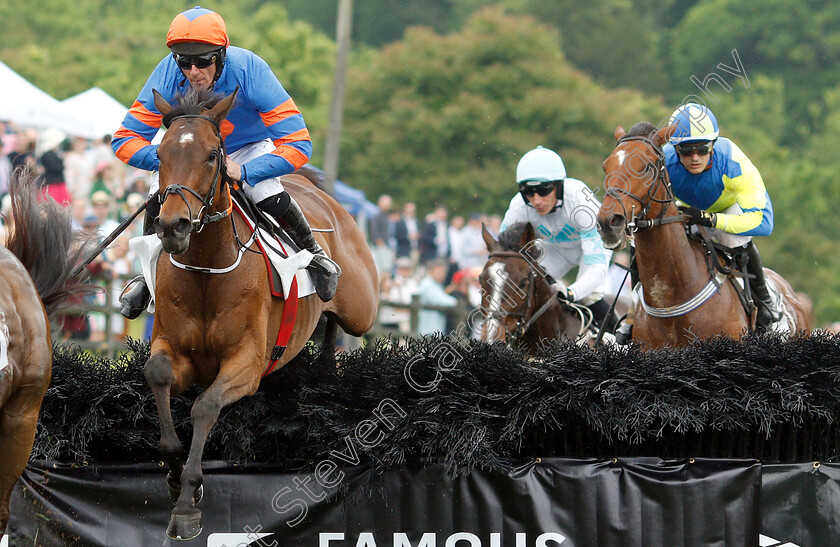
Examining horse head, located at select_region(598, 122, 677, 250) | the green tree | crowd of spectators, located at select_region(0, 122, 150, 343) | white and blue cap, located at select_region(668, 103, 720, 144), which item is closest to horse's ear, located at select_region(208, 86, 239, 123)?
horse head, located at select_region(598, 122, 677, 250)

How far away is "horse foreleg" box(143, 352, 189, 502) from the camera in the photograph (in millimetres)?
4566

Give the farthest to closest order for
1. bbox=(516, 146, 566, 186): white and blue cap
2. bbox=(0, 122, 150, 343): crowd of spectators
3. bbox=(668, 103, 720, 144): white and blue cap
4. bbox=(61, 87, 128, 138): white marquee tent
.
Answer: bbox=(61, 87, 128, 138): white marquee tent, bbox=(0, 122, 150, 343): crowd of spectators, bbox=(516, 146, 566, 186): white and blue cap, bbox=(668, 103, 720, 144): white and blue cap

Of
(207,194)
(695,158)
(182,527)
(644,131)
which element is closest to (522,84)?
(695,158)

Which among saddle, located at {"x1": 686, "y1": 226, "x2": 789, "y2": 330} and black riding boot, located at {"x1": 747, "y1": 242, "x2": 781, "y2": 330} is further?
black riding boot, located at {"x1": 747, "y1": 242, "x2": 781, "y2": 330}

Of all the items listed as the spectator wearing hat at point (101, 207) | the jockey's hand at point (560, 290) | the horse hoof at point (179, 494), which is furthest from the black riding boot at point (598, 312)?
the spectator wearing hat at point (101, 207)

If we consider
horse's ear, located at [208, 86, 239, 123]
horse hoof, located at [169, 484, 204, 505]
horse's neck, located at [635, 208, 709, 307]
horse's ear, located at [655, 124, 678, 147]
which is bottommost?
horse hoof, located at [169, 484, 204, 505]

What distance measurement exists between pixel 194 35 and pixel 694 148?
3.08 meters

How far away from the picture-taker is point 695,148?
637cm

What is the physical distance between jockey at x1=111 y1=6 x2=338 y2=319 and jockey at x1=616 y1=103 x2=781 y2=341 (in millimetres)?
2345

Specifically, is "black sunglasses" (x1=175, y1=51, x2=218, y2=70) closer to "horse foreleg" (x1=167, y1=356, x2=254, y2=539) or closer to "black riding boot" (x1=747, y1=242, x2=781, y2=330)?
"horse foreleg" (x1=167, y1=356, x2=254, y2=539)

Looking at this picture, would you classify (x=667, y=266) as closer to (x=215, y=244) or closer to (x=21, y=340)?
(x=215, y=244)

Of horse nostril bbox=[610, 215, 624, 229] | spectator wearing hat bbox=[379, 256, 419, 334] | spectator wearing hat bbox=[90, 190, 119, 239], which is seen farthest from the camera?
spectator wearing hat bbox=[379, 256, 419, 334]

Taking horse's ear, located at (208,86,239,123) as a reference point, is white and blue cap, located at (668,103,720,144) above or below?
above

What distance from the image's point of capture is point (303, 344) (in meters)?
5.55
